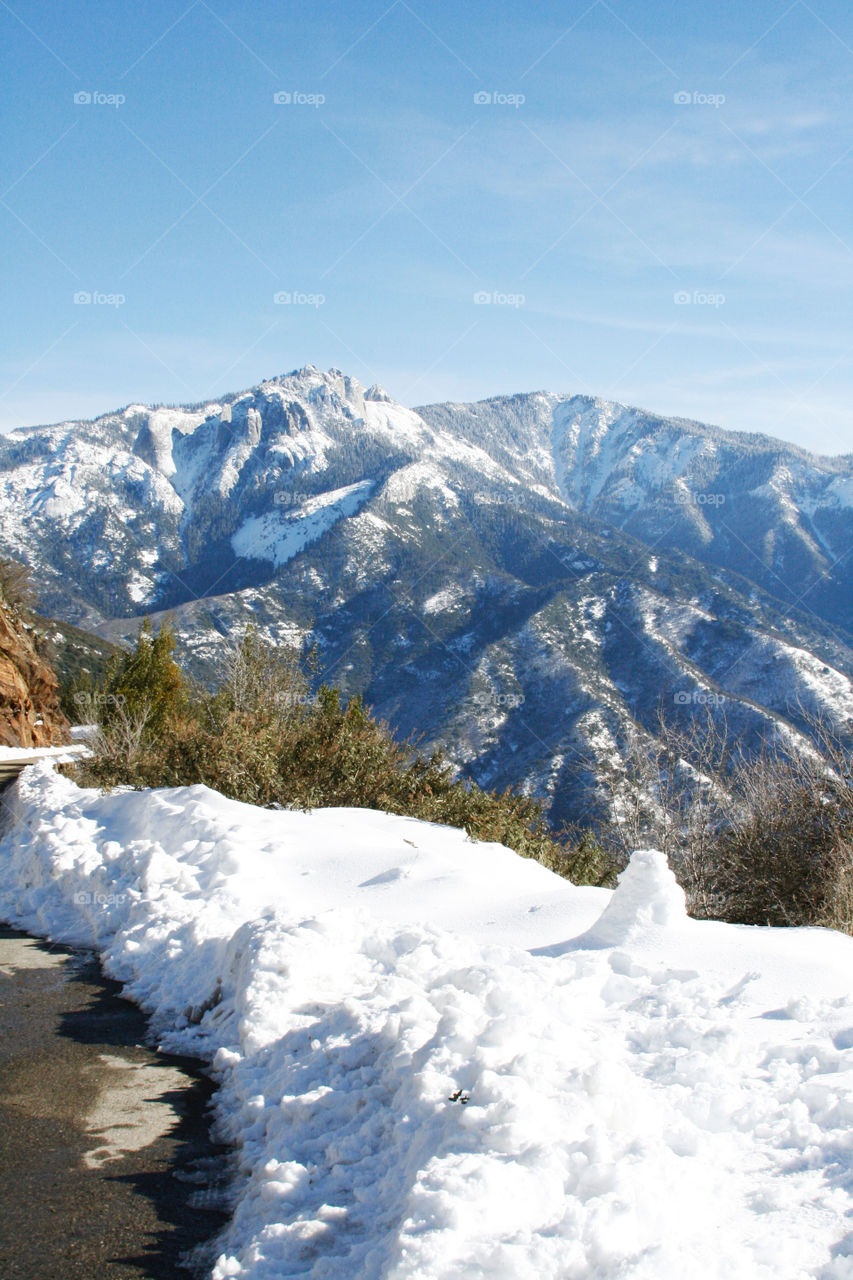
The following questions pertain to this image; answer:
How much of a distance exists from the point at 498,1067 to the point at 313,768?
9.26 metres

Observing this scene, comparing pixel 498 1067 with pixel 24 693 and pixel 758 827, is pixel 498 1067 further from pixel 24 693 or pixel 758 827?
pixel 24 693

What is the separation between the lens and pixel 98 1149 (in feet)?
13.5

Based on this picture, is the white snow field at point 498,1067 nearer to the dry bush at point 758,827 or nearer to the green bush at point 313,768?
Answer: the green bush at point 313,768

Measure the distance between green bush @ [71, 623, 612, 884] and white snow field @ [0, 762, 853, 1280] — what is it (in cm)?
408

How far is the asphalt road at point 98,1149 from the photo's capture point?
3357mm

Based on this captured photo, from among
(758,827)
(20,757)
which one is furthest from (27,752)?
(758,827)

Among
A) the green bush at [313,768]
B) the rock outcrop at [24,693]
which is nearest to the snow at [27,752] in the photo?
the rock outcrop at [24,693]

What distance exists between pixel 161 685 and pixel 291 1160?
21680 millimetres

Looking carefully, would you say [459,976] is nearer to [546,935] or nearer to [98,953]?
[546,935]

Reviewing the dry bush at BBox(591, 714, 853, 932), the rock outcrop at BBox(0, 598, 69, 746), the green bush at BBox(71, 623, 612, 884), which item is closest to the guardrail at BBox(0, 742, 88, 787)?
the rock outcrop at BBox(0, 598, 69, 746)

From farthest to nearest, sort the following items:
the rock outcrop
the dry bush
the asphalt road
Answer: the rock outcrop, the dry bush, the asphalt road

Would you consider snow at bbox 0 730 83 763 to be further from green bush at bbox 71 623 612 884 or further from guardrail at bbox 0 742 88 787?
green bush at bbox 71 623 612 884

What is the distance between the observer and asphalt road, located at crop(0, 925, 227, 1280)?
11.0 feet

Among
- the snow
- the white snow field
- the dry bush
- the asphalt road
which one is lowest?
the dry bush
